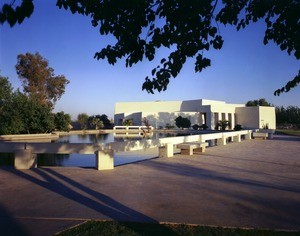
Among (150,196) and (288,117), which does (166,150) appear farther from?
(288,117)

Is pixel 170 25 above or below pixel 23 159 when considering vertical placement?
above

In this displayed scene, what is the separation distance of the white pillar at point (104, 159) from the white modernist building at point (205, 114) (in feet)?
136

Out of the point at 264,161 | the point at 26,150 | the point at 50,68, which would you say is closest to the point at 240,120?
the point at 50,68

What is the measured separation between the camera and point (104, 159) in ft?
27.5

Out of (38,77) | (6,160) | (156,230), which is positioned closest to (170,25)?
(156,230)

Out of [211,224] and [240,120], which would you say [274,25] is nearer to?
[211,224]

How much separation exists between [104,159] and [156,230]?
470cm

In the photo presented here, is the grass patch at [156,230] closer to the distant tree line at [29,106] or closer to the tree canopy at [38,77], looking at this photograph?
the distant tree line at [29,106]

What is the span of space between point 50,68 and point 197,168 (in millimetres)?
40947

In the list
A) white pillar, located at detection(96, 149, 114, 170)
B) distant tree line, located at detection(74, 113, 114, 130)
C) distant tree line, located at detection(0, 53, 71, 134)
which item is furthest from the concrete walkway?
distant tree line, located at detection(74, 113, 114, 130)

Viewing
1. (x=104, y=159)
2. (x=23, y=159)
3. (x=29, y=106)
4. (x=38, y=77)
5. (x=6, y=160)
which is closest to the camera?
(x=104, y=159)

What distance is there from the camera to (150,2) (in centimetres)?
372

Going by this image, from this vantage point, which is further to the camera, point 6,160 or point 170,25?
point 6,160

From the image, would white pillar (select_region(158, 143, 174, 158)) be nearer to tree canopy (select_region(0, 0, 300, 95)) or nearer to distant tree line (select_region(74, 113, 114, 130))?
tree canopy (select_region(0, 0, 300, 95))
